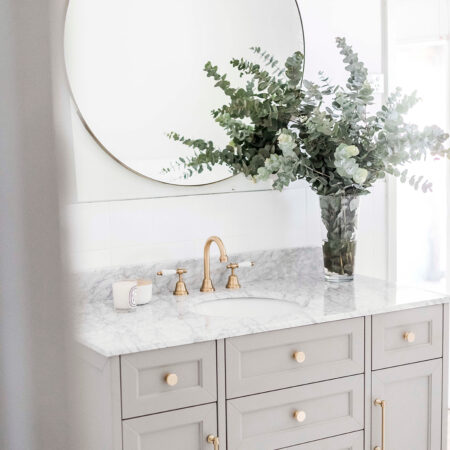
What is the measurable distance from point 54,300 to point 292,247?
2431 millimetres

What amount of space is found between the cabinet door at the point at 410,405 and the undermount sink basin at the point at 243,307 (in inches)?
14.0

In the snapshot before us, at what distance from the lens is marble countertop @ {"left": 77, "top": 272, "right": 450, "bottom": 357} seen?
1.72 m

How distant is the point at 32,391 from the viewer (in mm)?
131

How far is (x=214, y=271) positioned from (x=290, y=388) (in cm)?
59

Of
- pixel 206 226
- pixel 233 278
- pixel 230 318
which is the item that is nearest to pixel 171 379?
pixel 230 318

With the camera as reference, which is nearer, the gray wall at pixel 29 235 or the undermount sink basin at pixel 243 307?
the gray wall at pixel 29 235

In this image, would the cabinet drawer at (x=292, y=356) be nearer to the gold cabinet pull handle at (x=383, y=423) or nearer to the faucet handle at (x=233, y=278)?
the gold cabinet pull handle at (x=383, y=423)

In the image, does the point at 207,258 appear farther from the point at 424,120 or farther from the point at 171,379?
the point at 424,120

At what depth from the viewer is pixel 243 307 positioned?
2.21m

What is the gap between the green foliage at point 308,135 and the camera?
2186mm

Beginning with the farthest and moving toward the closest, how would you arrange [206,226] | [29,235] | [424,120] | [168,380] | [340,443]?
[424,120]
[206,226]
[340,443]
[168,380]
[29,235]

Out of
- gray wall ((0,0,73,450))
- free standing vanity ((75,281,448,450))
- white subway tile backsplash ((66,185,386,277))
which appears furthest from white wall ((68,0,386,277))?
gray wall ((0,0,73,450))

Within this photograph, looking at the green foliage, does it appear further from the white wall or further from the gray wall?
the gray wall

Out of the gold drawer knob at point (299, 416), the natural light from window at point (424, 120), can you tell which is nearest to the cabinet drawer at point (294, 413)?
the gold drawer knob at point (299, 416)
